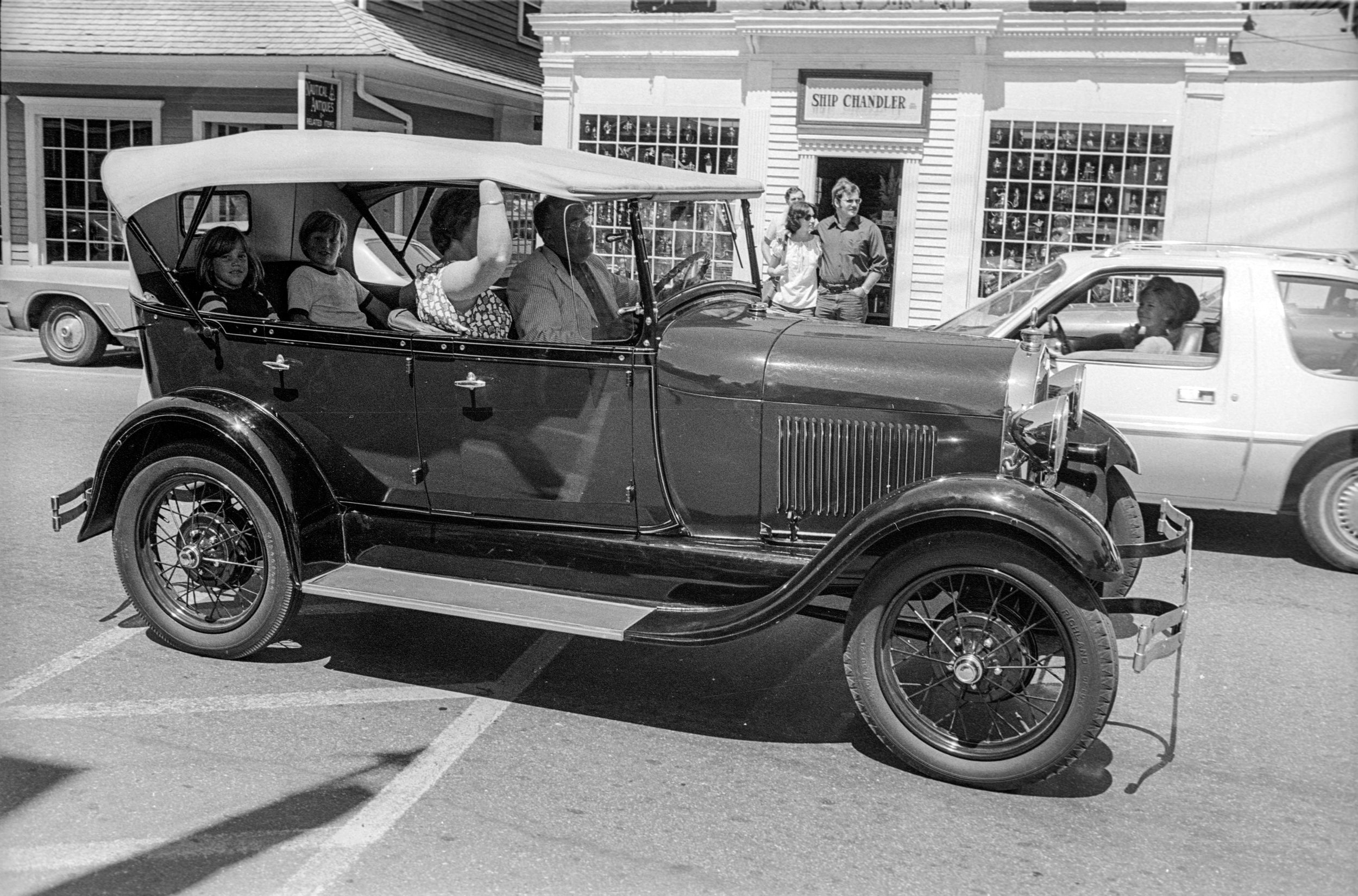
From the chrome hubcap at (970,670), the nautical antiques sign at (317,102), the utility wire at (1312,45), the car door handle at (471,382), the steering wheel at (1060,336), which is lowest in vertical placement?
the chrome hubcap at (970,670)

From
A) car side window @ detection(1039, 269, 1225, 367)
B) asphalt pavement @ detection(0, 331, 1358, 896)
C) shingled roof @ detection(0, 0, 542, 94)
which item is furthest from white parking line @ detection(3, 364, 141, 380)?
car side window @ detection(1039, 269, 1225, 367)

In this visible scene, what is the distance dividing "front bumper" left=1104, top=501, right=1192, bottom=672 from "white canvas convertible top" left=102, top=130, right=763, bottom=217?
2.16 m

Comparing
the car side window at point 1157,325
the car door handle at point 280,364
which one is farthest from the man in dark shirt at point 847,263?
the car door handle at point 280,364

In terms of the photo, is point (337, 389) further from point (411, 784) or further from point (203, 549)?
point (411, 784)

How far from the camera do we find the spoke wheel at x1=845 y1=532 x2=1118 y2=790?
3.92 metres

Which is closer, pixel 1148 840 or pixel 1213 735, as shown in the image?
pixel 1148 840

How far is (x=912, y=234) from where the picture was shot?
1503cm

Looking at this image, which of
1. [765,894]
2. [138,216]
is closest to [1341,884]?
[765,894]

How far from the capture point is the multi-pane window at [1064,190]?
14.2 m

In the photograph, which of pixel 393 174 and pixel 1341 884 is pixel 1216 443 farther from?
pixel 393 174

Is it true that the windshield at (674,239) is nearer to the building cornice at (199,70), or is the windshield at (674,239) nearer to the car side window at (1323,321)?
the car side window at (1323,321)

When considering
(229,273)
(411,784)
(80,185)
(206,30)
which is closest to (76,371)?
(206,30)

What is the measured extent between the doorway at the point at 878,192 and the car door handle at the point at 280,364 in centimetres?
1075

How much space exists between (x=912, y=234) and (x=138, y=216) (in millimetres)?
11006
